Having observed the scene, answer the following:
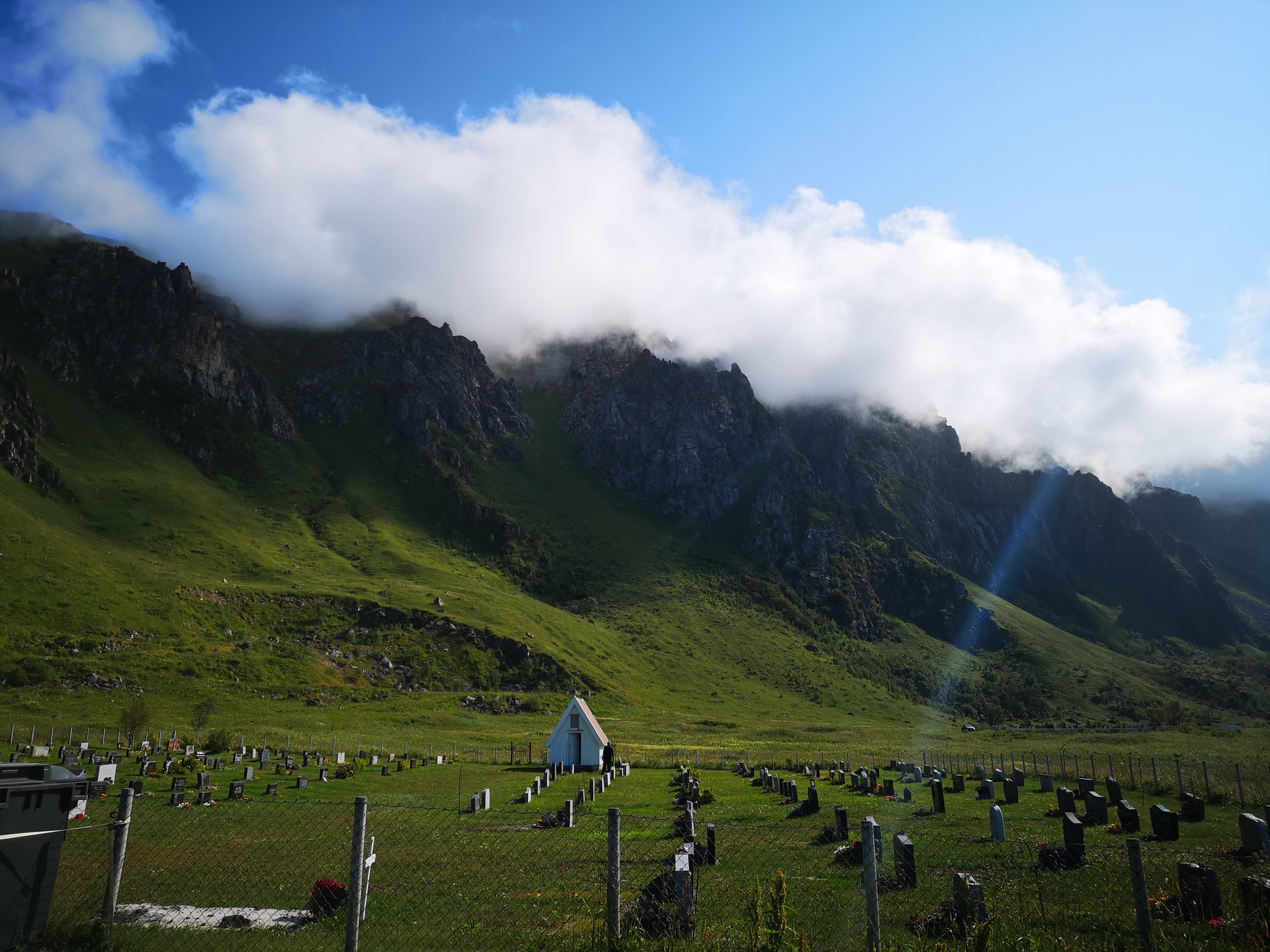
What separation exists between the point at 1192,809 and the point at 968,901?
19477 mm

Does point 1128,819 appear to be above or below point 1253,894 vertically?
below

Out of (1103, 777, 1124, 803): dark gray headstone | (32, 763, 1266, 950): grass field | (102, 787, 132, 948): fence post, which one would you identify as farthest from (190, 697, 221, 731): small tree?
(1103, 777, 1124, 803): dark gray headstone

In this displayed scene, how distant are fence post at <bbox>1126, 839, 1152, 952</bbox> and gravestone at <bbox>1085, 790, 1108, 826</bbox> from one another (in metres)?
16.8

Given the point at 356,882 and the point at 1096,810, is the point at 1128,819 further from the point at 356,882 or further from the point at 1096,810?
the point at 356,882

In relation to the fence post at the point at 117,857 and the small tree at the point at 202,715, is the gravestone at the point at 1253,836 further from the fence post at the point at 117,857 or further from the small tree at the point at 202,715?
the small tree at the point at 202,715

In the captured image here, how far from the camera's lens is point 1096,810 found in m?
22.9

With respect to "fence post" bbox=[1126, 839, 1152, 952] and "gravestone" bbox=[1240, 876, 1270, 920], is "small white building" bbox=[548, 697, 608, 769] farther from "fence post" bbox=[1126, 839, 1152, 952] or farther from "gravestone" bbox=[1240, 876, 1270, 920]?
"fence post" bbox=[1126, 839, 1152, 952]

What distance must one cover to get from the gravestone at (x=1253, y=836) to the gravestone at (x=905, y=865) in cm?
772

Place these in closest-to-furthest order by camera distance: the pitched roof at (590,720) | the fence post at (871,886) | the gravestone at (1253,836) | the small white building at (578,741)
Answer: the fence post at (871,886), the gravestone at (1253,836), the small white building at (578,741), the pitched roof at (590,720)

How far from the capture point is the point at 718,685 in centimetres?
14862

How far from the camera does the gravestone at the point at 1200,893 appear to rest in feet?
36.7

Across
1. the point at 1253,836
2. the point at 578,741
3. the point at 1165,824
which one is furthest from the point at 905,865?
the point at 578,741

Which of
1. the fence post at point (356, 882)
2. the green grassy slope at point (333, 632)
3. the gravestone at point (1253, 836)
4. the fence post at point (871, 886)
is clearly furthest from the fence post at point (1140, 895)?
the green grassy slope at point (333, 632)

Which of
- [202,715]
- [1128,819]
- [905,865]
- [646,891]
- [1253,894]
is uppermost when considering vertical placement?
[1253,894]
